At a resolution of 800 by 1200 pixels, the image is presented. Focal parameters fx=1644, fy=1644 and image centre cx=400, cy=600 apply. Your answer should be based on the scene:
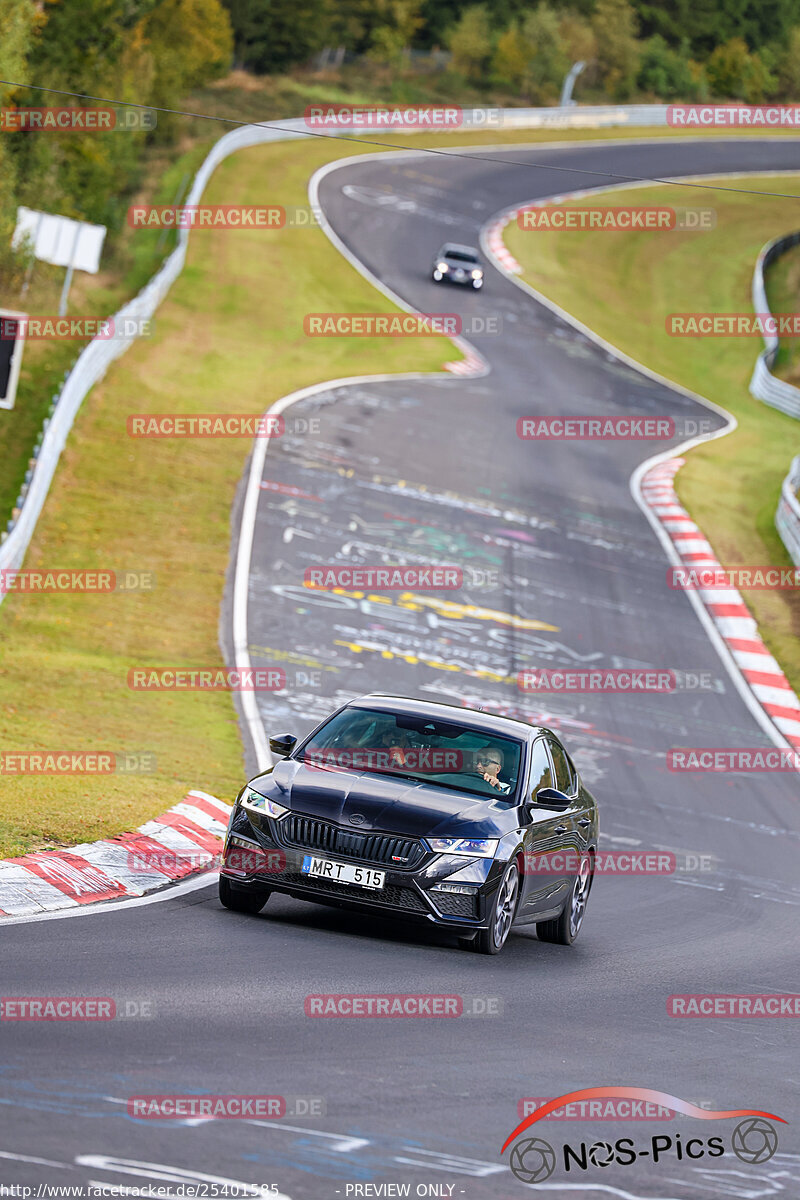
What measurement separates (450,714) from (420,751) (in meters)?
0.52

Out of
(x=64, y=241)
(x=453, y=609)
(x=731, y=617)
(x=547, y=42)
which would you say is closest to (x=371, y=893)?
(x=453, y=609)

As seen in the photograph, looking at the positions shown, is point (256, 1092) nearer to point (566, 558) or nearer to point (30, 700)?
point (30, 700)

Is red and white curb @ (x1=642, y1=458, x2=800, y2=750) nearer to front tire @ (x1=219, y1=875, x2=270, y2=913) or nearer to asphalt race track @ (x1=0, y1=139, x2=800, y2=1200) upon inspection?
asphalt race track @ (x1=0, y1=139, x2=800, y2=1200)

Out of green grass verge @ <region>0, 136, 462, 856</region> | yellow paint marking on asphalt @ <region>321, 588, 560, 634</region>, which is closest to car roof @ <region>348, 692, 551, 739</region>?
green grass verge @ <region>0, 136, 462, 856</region>

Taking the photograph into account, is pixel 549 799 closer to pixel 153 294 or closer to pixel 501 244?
pixel 153 294

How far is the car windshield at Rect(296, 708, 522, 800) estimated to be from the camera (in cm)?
1063

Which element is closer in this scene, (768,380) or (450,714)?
(450,714)

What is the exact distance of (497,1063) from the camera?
7.59 m

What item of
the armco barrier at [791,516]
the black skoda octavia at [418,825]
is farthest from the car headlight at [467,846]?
the armco barrier at [791,516]

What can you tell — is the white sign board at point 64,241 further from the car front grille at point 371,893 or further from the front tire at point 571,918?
the car front grille at point 371,893

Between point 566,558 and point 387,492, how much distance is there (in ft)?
12.8

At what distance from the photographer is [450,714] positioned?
11.2 meters

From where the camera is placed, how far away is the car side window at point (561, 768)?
1166cm

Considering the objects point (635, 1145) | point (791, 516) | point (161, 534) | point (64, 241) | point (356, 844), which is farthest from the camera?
point (64, 241)
